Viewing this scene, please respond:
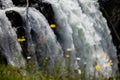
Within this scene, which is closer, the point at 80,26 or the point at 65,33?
the point at 65,33

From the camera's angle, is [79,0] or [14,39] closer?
[14,39]

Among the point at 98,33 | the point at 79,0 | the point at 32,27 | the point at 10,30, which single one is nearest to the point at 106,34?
the point at 98,33

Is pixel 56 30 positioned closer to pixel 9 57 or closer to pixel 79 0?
pixel 79 0

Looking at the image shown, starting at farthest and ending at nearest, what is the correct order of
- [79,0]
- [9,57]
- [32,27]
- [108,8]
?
[108,8] → [79,0] → [32,27] → [9,57]

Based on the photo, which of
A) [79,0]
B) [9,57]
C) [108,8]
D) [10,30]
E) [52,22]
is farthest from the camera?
[108,8]

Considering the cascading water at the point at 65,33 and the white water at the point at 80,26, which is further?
the white water at the point at 80,26

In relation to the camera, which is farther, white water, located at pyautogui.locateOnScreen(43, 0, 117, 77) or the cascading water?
white water, located at pyautogui.locateOnScreen(43, 0, 117, 77)

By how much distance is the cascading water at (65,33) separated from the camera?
973 cm

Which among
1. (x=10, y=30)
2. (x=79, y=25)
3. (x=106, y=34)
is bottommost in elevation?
(x=106, y=34)

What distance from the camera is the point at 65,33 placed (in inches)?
486

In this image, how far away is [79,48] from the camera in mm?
12688

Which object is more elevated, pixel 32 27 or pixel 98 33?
pixel 32 27

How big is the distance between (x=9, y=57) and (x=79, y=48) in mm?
3616

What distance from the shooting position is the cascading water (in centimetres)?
973
